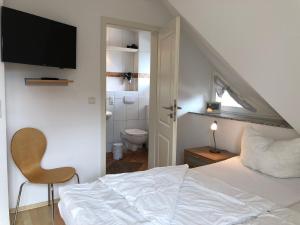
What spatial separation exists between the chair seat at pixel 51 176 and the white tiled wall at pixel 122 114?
6.97 ft

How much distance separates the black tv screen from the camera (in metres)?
2.01

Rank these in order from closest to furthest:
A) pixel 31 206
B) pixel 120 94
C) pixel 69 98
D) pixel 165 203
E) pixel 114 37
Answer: pixel 165 203 → pixel 31 206 → pixel 69 98 → pixel 120 94 → pixel 114 37

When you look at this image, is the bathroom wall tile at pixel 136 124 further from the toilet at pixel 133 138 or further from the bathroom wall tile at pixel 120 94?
the bathroom wall tile at pixel 120 94

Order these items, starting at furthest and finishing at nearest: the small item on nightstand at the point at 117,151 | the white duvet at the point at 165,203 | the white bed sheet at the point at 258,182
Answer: the small item on nightstand at the point at 117,151 → the white bed sheet at the point at 258,182 → the white duvet at the point at 165,203

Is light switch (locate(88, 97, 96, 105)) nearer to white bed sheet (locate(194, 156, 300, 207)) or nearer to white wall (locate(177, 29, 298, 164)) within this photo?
white wall (locate(177, 29, 298, 164))

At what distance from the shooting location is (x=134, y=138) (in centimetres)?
434

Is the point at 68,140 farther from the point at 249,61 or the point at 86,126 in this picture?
the point at 249,61

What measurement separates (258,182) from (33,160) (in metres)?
2.08

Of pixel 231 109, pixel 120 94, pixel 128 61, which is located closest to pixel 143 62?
pixel 128 61

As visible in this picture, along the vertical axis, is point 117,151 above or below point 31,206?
above

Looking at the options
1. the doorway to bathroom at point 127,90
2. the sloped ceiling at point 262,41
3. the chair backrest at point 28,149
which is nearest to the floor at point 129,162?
the doorway to bathroom at point 127,90

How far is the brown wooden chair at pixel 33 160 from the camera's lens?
7.28 feet

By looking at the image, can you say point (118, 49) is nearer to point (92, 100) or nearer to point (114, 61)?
point (114, 61)

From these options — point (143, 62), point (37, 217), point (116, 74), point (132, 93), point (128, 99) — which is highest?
point (143, 62)
